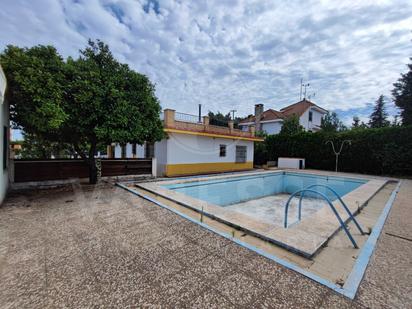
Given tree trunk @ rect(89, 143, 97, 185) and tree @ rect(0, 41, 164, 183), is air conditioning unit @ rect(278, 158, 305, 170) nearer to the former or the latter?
tree @ rect(0, 41, 164, 183)

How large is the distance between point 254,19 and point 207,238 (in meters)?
9.44

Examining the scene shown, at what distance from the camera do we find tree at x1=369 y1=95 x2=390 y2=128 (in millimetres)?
30062

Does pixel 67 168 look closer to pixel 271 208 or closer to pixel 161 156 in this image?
pixel 161 156

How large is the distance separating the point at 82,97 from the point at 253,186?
9.65 meters

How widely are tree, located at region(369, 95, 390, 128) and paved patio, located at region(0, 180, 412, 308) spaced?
36.0 meters

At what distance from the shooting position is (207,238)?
3.42 m

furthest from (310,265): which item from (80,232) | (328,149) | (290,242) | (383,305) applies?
(328,149)

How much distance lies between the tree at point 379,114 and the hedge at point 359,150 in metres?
22.7

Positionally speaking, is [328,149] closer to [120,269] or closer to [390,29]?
[390,29]

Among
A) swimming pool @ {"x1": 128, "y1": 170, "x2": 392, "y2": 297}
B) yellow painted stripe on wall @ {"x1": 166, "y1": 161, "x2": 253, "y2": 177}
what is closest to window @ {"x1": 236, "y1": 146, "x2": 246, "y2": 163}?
yellow painted stripe on wall @ {"x1": 166, "y1": 161, "x2": 253, "y2": 177}

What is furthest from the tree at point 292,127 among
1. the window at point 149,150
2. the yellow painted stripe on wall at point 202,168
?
the window at point 149,150

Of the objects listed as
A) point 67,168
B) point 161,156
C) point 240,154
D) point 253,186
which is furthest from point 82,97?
point 240,154

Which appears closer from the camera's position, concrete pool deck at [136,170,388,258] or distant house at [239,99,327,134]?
concrete pool deck at [136,170,388,258]

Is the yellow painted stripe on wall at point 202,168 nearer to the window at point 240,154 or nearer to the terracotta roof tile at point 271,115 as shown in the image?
the window at point 240,154
